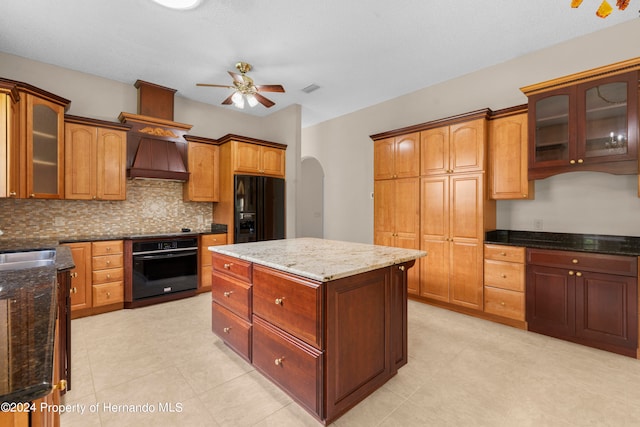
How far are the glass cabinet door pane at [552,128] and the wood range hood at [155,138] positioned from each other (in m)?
4.47

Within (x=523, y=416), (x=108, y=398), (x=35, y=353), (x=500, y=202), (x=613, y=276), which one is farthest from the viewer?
(x=500, y=202)

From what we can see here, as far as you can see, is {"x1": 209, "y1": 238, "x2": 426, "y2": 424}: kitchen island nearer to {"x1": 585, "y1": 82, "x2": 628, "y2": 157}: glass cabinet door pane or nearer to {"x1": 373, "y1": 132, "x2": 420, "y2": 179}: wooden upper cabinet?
{"x1": 373, "y1": 132, "x2": 420, "y2": 179}: wooden upper cabinet

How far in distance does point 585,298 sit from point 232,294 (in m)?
3.16

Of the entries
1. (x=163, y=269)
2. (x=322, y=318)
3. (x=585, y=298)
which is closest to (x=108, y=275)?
(x=163, y=269)

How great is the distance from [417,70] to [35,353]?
4.22 meters

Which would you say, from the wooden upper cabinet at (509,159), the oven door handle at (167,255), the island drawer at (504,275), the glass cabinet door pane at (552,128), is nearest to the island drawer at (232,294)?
the oven door handle at (167,255)

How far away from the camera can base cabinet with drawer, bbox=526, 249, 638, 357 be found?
2.41m

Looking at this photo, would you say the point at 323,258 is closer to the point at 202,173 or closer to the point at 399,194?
the point at 399,194

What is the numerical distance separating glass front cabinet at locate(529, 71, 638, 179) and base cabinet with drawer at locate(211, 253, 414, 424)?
6.84 ft

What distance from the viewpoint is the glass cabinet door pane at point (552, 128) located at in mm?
2838

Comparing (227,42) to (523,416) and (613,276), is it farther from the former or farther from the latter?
(613,276)

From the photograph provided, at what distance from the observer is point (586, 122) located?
8.93 ft

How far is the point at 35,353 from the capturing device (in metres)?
0.70

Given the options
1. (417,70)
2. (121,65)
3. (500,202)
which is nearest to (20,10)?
(121,65)
